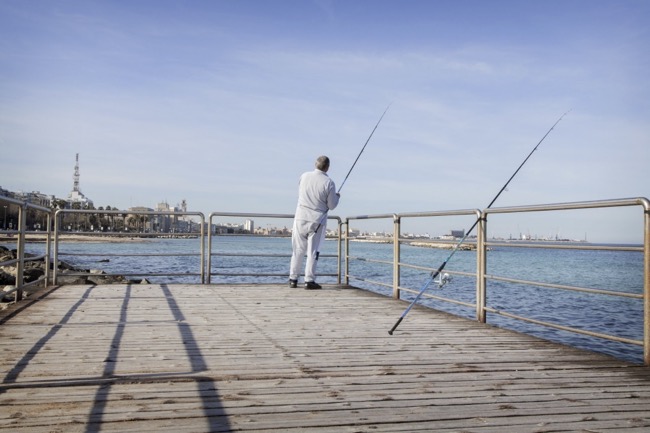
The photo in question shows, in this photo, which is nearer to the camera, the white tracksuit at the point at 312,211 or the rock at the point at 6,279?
the white tracksuit at the point at 312,211

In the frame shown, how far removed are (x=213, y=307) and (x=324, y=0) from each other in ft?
37.4

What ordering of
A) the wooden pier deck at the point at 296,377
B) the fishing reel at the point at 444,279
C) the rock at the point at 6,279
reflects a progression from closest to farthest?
1. the wooden pier deck at the point at 296,377
2. the fishing reel at the point at 444,279
3. the rock at the point at 6,279

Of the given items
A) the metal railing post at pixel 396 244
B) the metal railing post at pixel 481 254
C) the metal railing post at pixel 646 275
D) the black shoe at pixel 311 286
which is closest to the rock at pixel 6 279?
the black shoe at pixel 311 286

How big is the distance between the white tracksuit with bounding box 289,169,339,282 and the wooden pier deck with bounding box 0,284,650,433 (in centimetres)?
230

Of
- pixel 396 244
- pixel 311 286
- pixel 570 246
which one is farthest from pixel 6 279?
pixel 570 246

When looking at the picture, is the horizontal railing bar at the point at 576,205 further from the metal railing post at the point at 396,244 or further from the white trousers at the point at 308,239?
the white trousers at the point at 308,239

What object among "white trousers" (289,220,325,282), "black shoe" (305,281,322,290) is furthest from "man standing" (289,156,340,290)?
"black shoe" (305,281,322,290)

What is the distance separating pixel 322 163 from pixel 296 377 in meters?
4.71

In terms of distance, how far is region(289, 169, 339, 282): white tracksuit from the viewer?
760 cm

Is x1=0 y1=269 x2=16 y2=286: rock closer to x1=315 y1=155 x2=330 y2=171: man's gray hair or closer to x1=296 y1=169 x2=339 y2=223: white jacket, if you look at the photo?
x1=296 y1=169 x2=339 y2=223: white jacket

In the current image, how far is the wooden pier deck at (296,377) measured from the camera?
2473 millimetres

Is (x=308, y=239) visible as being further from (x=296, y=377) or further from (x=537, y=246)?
(x=296, y=377)

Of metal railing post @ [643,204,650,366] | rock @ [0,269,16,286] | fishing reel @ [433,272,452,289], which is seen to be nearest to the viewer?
metal railing post @ [643,204,650,366]

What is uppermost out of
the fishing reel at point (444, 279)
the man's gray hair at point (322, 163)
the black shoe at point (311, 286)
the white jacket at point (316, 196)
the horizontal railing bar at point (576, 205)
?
the man's gray hair at point (322, 163)
